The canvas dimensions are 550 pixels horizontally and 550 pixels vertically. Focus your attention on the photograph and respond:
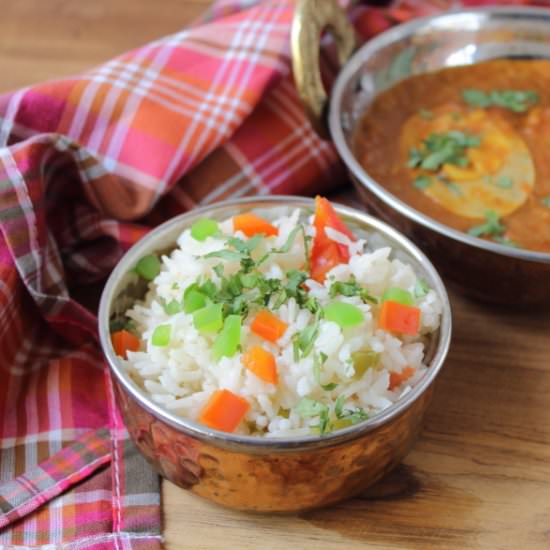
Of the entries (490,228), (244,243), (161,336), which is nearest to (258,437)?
(161,336)

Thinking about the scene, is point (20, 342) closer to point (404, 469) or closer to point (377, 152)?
point (404, 469)

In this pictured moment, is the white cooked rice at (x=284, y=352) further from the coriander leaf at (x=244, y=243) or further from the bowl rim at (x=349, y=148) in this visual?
the bowl rim at (x=349, y=148)

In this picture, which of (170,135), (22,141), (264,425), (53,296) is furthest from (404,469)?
(22,141)

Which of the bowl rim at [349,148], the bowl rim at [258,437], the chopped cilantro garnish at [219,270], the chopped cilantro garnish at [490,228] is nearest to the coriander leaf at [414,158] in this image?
the bowl rim at [349,148]

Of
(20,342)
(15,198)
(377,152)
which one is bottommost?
(20,342)

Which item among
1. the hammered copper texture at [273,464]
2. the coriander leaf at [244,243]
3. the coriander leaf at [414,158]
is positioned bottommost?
the hammered copper texture at [273,464]

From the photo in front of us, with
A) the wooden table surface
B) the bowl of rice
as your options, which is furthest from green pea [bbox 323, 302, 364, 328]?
the wooden table surface

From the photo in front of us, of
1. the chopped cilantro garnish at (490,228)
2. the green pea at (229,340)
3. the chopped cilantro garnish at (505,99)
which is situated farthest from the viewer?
the chopped cilantro garnish at (505,99)
